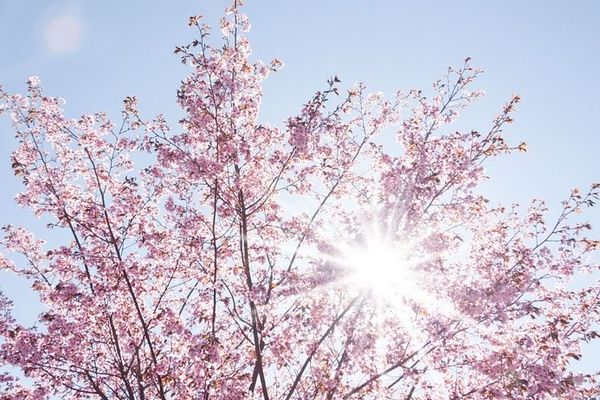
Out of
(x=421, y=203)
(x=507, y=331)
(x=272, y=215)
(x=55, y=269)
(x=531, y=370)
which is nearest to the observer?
(x=531, y=370)

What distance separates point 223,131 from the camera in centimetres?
962

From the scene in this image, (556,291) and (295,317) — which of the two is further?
(295,317)

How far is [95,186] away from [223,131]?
11.2 ft

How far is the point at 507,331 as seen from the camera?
834 cm

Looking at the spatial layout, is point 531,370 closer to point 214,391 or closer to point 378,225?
point 378,225

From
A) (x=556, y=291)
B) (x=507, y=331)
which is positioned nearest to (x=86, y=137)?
(x=507, y=331)

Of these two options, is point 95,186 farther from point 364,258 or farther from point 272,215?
point 364,258

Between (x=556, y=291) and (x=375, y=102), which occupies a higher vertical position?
(x=375, y=102)

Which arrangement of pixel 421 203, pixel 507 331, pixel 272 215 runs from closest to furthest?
pixel 507 331 < pixel 421 203 < pixel 272 215

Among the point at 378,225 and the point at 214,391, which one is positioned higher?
the point at 378,225

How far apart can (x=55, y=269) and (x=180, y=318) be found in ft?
10.5

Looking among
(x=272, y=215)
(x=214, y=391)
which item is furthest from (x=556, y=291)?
(x=214, y=391)

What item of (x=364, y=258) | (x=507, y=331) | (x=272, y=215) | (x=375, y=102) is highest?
(x=375, y=102)

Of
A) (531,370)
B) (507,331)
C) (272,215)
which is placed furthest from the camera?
(272,215)
